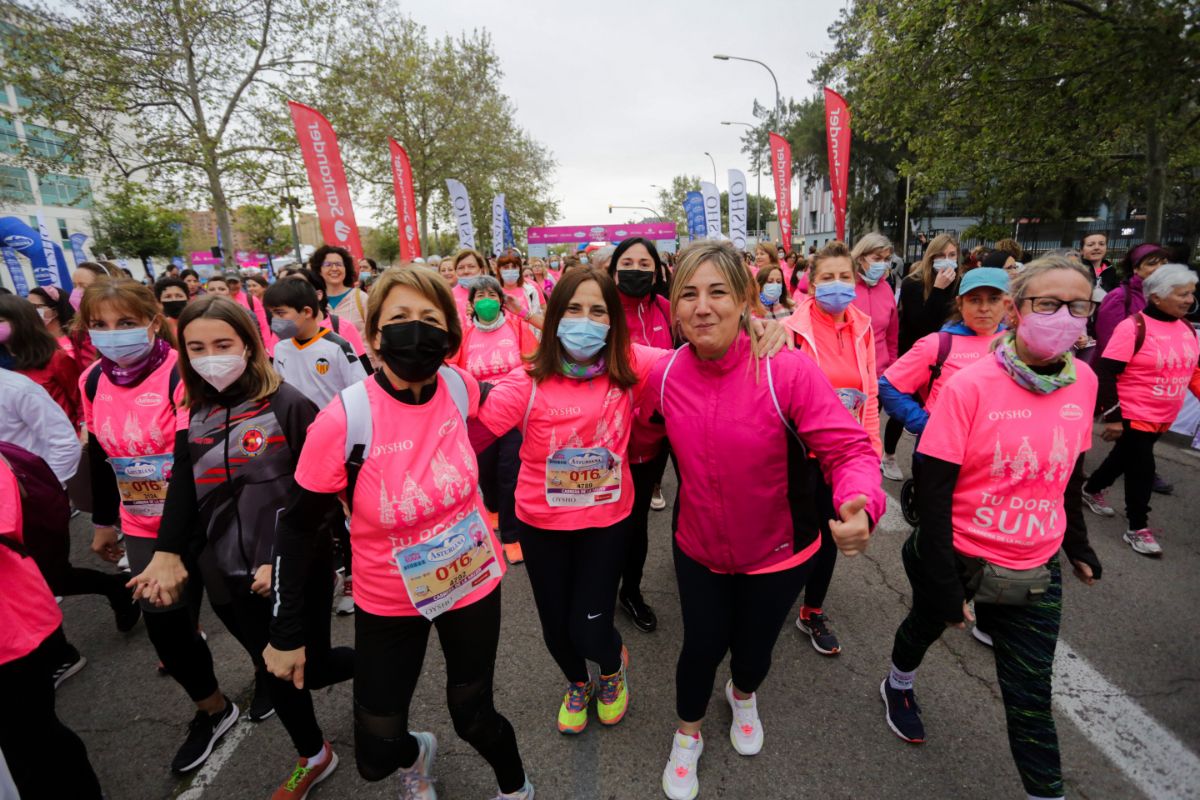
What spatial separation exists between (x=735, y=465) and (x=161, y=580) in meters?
2.12

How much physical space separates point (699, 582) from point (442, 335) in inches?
52.9

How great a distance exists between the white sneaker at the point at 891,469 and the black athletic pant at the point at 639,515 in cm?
326

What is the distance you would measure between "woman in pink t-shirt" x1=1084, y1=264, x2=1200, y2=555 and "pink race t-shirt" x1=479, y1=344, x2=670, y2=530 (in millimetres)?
3519

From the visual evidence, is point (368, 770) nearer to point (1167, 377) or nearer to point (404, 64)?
point (1167, 377)

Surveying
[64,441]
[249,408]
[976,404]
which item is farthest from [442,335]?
[64,441]

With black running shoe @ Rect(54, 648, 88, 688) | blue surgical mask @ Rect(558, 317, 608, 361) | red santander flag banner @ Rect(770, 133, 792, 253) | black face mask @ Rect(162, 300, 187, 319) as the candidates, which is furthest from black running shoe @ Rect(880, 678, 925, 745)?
red santander flag banner @ Rect(770, 133, 792, 253)

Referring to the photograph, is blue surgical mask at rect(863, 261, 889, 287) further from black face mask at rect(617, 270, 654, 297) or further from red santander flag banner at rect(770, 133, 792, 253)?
red santander flag banner at rect(770, 133, 792, 253)

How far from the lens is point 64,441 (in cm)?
272

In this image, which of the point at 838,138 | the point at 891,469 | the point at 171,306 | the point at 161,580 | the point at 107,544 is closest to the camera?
the point at 161,580

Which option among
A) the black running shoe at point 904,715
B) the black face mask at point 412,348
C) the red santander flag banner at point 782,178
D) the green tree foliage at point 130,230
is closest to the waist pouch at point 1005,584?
the black running shoe at point 904,715

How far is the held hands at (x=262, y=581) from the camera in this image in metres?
2.01

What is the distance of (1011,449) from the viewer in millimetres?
1930

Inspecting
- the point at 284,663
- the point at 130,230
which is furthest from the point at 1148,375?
the point at 130,230

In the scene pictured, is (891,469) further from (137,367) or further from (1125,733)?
(137,367)
